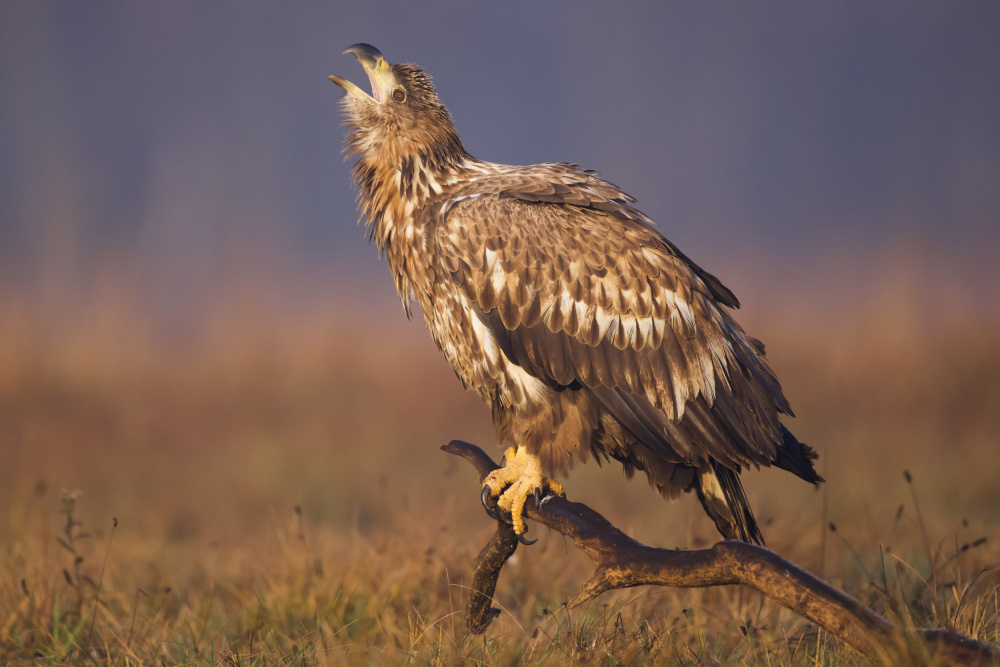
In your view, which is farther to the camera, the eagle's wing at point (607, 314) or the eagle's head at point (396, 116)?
the eagle's head at point (396, 116)

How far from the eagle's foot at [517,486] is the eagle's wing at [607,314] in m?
0.35

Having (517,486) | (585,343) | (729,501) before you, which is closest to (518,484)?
(517,486)

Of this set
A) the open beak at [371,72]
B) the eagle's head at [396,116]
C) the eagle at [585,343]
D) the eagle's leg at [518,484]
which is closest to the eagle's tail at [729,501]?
the eagle at [585,343]

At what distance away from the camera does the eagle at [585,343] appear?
3.23 m

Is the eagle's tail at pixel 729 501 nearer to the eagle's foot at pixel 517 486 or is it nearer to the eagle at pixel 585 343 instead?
the eagle at pixel 585 343

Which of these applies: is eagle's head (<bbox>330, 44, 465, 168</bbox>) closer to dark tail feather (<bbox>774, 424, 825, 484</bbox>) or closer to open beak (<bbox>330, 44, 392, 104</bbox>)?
open beak (<bbox>330, 44, 392, 104</bbox>)

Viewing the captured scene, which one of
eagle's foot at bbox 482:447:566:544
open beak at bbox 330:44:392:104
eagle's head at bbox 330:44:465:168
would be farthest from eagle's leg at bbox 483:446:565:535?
open beak at bbox 330:44:392:104

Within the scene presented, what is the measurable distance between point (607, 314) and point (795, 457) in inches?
37.0

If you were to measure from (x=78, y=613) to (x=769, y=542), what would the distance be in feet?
12.3

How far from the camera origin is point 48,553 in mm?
4555

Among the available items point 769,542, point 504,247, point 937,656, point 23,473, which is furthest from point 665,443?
point 23,473

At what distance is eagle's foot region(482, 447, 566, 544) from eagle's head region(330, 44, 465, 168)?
4.49 ft

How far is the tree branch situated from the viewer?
1.96 metres

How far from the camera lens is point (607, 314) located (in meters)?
3.33
